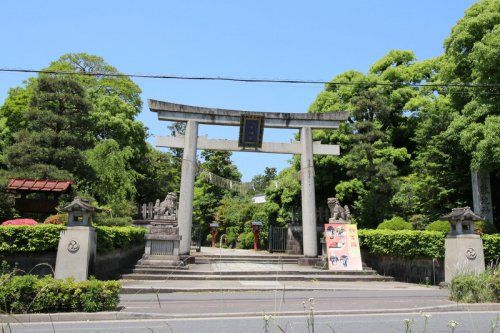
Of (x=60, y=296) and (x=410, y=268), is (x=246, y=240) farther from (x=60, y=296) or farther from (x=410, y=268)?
(x=60, y=296)

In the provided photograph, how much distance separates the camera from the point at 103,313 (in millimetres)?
8672

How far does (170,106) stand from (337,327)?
15442 millimetres

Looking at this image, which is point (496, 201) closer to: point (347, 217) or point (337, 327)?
point (347, 217)

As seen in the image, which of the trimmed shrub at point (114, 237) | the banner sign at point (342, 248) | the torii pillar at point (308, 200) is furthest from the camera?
the torii pillar at point (308, 200)

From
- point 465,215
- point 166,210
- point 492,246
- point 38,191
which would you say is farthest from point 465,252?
point 38,191

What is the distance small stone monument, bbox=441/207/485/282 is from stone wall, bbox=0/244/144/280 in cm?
1198

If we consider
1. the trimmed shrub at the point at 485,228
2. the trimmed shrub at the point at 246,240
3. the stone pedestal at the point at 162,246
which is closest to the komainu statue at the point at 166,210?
the stone pedestal at the point at 162,246

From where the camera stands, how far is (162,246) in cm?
1839

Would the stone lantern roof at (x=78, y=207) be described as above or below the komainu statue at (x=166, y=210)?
below

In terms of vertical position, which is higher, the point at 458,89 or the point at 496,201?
the point at 458,89

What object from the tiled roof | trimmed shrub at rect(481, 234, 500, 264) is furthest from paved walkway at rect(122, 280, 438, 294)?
the tiled roof

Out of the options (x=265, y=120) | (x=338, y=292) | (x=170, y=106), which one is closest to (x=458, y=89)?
(x=265, y=120)

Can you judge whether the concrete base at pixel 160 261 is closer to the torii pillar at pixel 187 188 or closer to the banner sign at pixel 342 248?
the torii pillar at pixel 187 188

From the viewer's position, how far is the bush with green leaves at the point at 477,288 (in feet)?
34.2
